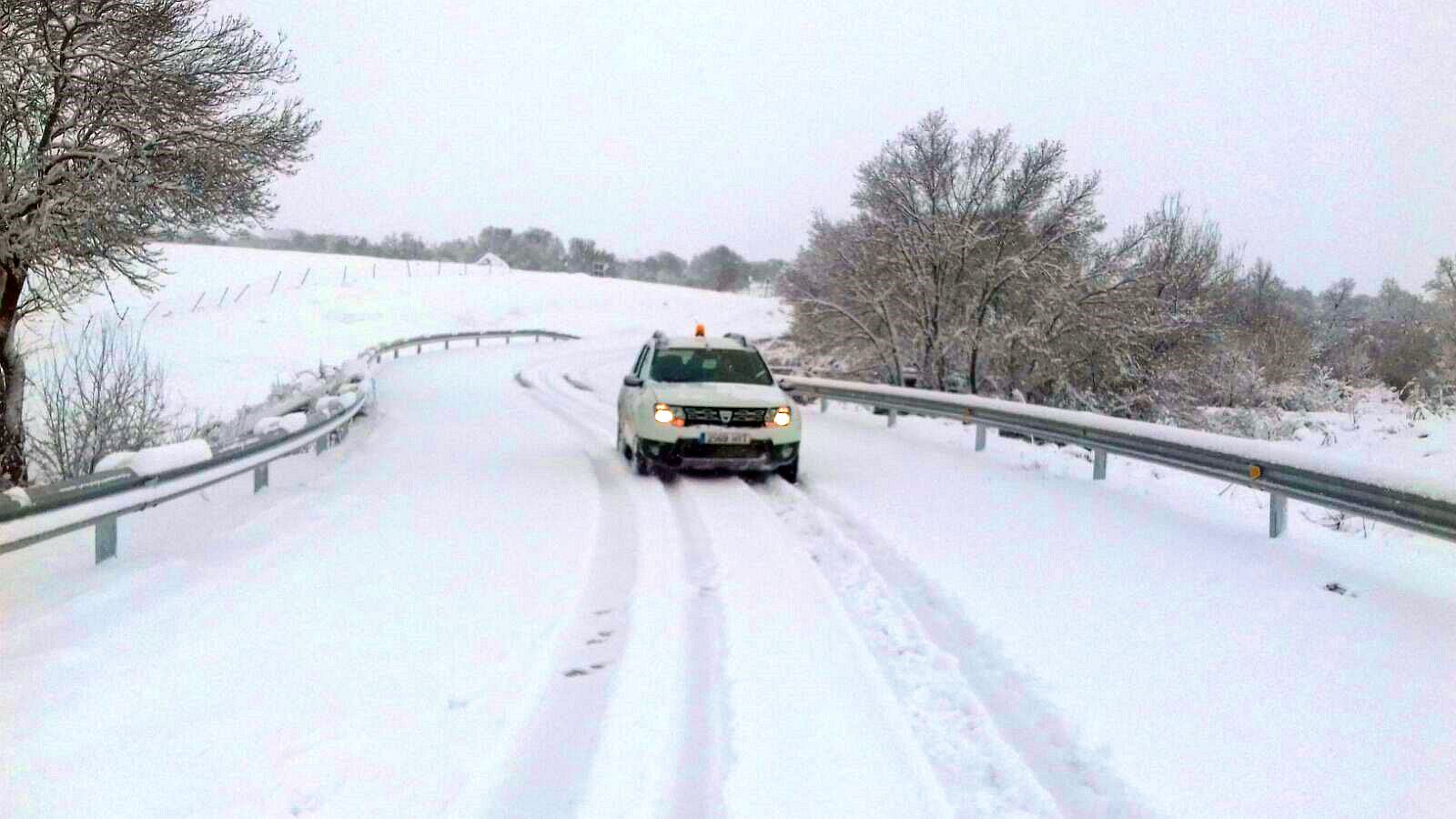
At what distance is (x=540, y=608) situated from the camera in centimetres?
536

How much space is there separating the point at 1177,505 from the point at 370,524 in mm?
7556

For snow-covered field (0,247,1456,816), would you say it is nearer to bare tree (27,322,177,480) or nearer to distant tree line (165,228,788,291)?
bare tree (27,322,177,480)

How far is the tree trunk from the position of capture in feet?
40.5

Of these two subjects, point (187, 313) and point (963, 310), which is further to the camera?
point (187, 313)

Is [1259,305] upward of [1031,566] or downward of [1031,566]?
upward

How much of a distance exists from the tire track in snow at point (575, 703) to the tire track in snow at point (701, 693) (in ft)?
1.28

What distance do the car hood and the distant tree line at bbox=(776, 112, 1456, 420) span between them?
13393 mm

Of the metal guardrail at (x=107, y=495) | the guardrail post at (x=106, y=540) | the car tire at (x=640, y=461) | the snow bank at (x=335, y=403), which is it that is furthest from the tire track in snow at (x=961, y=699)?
the snow bank at (x=335, y=403)

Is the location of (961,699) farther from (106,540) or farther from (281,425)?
(281,425)

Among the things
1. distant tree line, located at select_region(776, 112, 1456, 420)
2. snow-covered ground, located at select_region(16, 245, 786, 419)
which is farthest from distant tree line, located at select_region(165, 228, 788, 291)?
distant tree line, located at select_region(776, 112, 1456, 420)

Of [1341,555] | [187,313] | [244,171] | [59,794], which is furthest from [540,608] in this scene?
[187,313]

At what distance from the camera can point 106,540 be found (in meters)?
5.86

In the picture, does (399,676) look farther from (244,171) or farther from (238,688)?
(244,171)

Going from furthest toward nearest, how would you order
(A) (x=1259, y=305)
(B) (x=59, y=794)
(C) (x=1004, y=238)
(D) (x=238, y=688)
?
(A) (x=1259, y=305) < (C) (x=1004, y=238) < (D) (x=238, y=688) < (B) (x=59, y=794)
